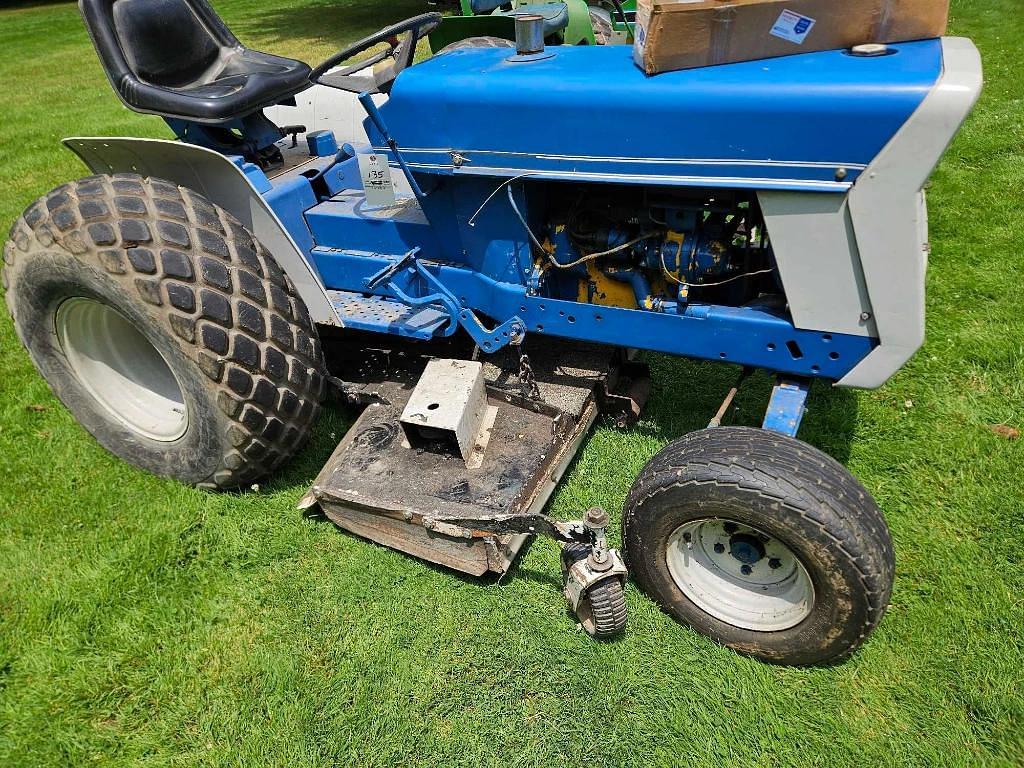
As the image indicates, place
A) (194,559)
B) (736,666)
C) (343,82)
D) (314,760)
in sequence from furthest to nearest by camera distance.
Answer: (194,559), (343,82), (736,666), (314,760)

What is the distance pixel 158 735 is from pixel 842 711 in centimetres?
191

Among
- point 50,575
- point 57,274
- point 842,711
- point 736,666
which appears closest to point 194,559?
point 50,575

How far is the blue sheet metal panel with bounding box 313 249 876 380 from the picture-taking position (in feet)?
7.07

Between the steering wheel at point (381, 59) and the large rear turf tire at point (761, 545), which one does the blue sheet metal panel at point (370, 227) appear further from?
the large rear turf tire at point (761, 545)

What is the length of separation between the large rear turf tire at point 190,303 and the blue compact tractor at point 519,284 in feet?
0.03

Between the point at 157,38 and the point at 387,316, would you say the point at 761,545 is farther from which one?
the point at 157,38

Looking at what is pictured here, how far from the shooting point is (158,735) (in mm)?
2076

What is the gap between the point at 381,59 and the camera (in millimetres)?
2475

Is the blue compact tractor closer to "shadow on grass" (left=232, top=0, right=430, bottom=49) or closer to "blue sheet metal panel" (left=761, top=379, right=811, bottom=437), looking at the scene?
"blue sheet metal panel" (left=761, top=379, right=811, bottom=437)

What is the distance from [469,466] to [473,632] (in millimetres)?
544

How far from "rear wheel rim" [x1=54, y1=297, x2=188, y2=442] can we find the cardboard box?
221cm

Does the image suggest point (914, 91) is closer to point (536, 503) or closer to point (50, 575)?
point (536, 503)

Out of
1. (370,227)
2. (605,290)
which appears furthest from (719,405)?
(370,227)

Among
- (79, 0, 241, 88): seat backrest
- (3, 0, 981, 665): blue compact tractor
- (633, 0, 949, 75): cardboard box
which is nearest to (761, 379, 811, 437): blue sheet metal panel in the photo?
(3, 0, 981, 665): blue compact tractor
